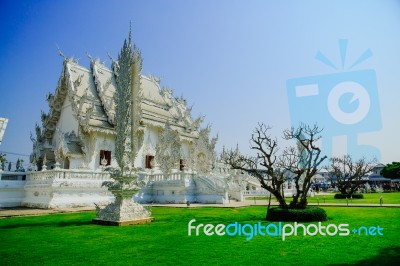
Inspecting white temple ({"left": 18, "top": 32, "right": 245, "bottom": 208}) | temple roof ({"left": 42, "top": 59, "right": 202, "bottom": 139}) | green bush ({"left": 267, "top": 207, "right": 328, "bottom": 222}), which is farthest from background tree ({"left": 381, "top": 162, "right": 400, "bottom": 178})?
green bush ({"left": 267, "top": 207, "right": 328, "bottom": 222})

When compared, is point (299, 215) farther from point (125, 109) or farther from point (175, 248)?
point (125, 109)

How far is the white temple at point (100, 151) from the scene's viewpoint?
19078mm

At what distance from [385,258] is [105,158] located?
21.8m

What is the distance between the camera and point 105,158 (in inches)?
991

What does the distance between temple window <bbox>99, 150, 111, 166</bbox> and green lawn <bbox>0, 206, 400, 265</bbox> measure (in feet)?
45.6

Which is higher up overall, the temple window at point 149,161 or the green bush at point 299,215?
the temple window at point 149,161

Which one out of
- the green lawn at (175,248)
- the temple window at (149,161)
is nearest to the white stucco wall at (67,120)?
the temple window at (149,161)

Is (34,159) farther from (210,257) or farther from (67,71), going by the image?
(210,257)

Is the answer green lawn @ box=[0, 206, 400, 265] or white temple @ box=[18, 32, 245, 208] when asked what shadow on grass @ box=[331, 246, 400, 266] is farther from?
white temple @ box=[18, 32, 245, 208]

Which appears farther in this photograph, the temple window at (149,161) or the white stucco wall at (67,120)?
the temple window at (149,161)

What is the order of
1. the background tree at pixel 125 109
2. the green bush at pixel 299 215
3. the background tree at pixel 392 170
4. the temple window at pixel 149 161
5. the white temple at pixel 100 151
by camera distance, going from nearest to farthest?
the green bush at pixel 299 215 < the background tree at pixel 125 109 < the white temple at pixel 100 151 < the temple window at pixel 149 161 < the background tree at pixel 392 170

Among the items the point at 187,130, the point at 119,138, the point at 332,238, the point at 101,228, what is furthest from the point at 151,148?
the point at 332,238

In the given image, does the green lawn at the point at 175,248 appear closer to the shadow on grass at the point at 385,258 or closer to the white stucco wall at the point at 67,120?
the shadow on grass at the point at 385,258

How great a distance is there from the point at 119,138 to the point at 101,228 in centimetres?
342
